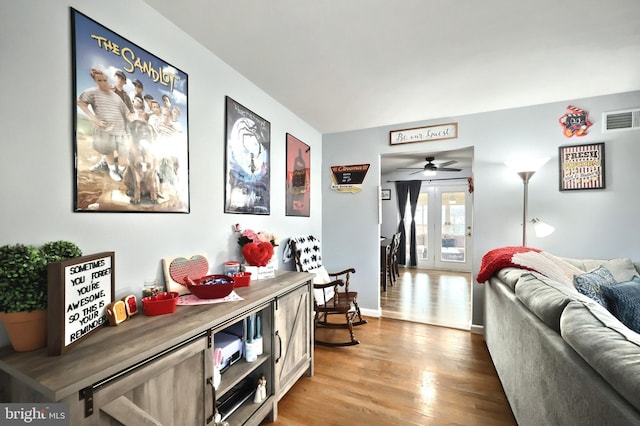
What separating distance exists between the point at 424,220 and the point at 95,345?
6.56 metres

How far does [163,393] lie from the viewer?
1001 millimetres

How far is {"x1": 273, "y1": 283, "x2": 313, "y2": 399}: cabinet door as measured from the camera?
1.71 metres

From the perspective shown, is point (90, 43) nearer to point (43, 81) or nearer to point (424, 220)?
point (43, 81)

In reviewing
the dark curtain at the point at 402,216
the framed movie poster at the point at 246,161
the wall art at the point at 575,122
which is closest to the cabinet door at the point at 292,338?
the framed movie poster at the point at 246,161

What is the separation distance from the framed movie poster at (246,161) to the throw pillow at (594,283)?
2.57 metres

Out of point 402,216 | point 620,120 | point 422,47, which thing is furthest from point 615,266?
point 402,216

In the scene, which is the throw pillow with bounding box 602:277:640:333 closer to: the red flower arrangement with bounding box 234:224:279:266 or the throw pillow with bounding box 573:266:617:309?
the throw pillow with bounding box 573:266:617:309

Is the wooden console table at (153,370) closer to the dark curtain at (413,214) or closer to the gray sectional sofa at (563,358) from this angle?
the gray sectional sofa at (563,358)

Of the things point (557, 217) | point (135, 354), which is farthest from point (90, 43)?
point (557, 217)

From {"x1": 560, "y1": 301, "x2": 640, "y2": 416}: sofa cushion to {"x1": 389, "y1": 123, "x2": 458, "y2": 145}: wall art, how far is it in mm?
2381

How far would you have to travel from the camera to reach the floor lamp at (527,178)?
253cm

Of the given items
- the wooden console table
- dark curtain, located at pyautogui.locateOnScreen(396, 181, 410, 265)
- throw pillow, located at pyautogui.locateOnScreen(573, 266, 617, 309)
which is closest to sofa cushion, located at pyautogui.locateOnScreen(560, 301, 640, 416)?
throw pillow, located at pyautogui.locateOnScreen(573, 266, 617, 309)

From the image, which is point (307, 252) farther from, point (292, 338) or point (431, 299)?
point (431, 299)

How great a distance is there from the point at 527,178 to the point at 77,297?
11.8 feet
